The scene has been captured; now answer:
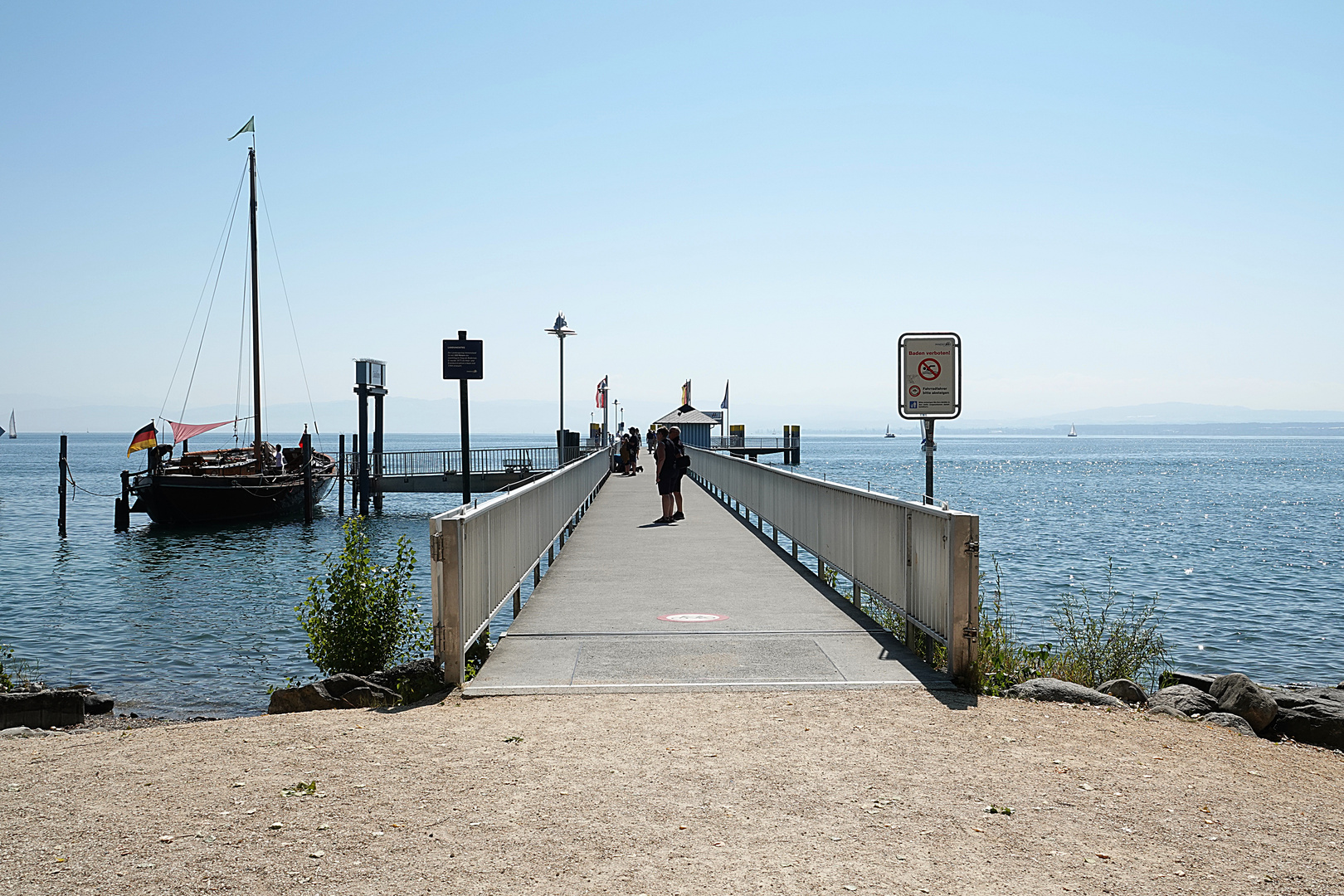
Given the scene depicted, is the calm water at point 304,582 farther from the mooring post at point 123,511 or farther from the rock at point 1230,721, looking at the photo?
the rock at point 1230,721

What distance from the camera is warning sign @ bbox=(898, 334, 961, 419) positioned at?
965 centimetres

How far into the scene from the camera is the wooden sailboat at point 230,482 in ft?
138

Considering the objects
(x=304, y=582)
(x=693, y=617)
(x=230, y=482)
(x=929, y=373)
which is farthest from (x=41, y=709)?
(x=230, y=482)

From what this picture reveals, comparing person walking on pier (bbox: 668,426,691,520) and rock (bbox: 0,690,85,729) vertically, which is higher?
person walking on pier (bbox: 668,426,691,520)

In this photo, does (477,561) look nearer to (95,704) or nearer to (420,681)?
(420,681)

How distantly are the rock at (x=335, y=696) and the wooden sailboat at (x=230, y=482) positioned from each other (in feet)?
120

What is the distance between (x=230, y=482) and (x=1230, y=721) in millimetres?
40746

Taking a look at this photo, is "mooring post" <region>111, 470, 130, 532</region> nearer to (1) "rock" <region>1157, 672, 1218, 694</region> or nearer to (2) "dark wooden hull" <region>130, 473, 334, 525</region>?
(2) "dark wooden hull" <region>130, 473, 334, 525</region>


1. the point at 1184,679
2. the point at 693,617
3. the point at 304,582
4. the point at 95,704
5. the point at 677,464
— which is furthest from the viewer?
the point at 304,582

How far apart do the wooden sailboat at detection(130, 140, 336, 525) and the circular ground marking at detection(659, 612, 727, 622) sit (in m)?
36.7

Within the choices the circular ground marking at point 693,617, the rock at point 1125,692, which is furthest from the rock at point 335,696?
the rock at point 1125,692

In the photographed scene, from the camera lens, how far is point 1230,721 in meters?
7.88

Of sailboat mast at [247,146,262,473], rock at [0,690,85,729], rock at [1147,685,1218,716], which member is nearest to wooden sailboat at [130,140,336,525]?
sailboat mast at [247,146,262,473]

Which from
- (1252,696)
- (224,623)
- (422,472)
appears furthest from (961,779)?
(422,472)
